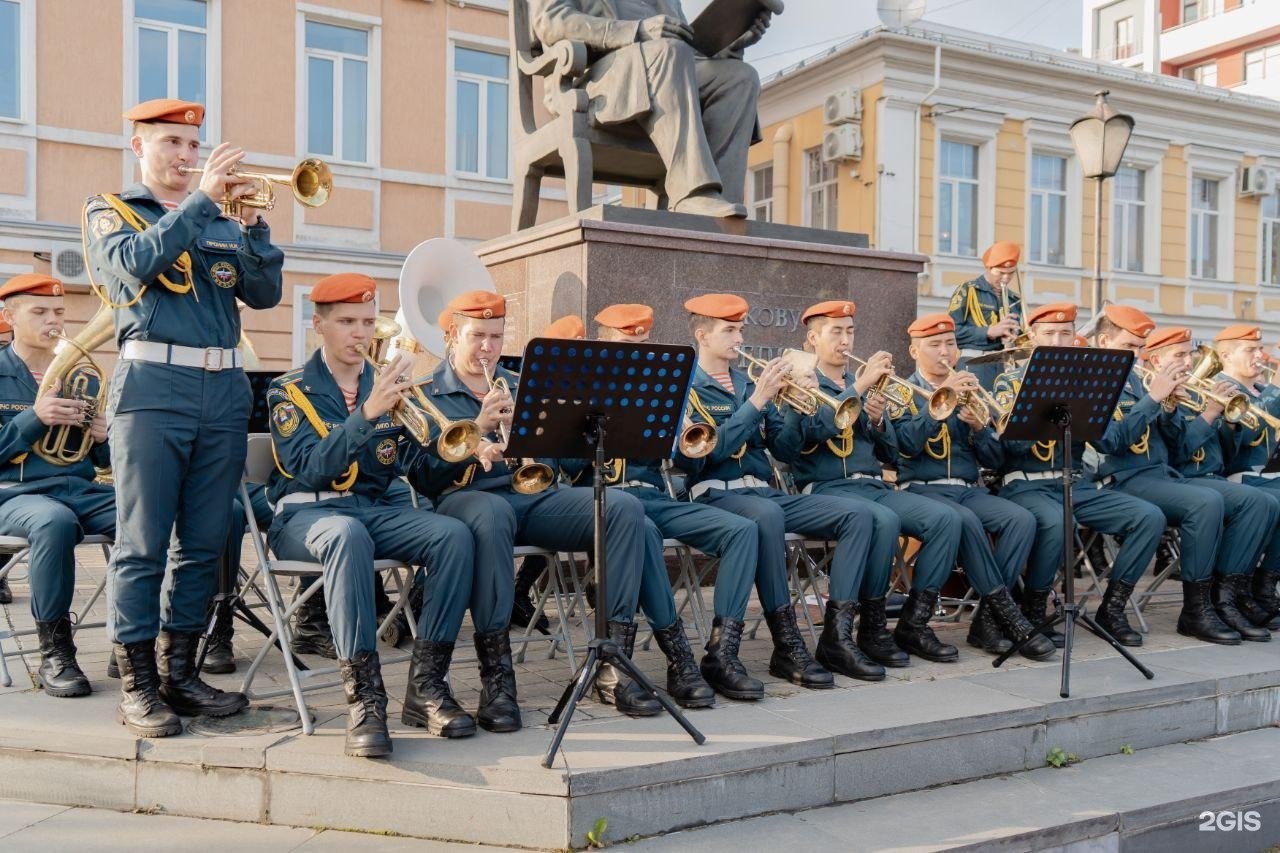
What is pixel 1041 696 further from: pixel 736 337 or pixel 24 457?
pixel 24 457

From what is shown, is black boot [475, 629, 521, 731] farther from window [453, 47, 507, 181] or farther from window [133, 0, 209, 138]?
window [453, 47, 507, 181]

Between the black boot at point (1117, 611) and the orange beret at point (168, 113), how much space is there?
4764 mm

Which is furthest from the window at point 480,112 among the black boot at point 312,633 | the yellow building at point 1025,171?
the black boot at point 312,633

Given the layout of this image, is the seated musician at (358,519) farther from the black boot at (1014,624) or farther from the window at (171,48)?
the window at (171,48)

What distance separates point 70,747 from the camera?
162 inches

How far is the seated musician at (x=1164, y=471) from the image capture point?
6230mm

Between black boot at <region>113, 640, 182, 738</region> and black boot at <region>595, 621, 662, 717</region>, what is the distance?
1.54 meters

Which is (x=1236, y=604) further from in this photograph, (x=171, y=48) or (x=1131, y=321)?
(x=171, y=48)

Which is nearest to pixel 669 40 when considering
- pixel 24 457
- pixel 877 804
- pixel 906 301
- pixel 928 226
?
pixel 906 301

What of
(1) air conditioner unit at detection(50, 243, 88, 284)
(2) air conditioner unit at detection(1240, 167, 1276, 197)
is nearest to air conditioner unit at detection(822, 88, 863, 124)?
(2) air conditioner unit at detection(1240, 167, 1276, 197)

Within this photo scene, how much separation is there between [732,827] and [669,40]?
509cm

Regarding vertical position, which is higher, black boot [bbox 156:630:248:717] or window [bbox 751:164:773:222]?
window [bbox 751:164:773:222]

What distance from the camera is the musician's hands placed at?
14.2ft

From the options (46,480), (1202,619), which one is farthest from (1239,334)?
(46,480)
